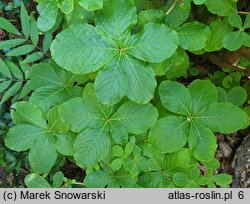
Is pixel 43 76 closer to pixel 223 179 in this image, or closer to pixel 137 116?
pixel 137 116

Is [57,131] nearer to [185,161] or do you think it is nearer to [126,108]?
[126,108]

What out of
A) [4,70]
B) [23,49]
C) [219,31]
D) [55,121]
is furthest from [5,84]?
[219,31]

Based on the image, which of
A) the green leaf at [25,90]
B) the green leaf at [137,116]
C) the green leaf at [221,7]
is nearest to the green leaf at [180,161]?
the green leaf at [137,116]

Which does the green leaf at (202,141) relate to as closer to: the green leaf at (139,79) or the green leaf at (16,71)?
the green leaf at (139,79)

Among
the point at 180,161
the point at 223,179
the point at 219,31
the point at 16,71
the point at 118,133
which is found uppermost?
the point at 219,31

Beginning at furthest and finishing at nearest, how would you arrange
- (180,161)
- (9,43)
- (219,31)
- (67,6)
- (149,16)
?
(9,43), (180,161), (219,31), (149,16), (67,6)
